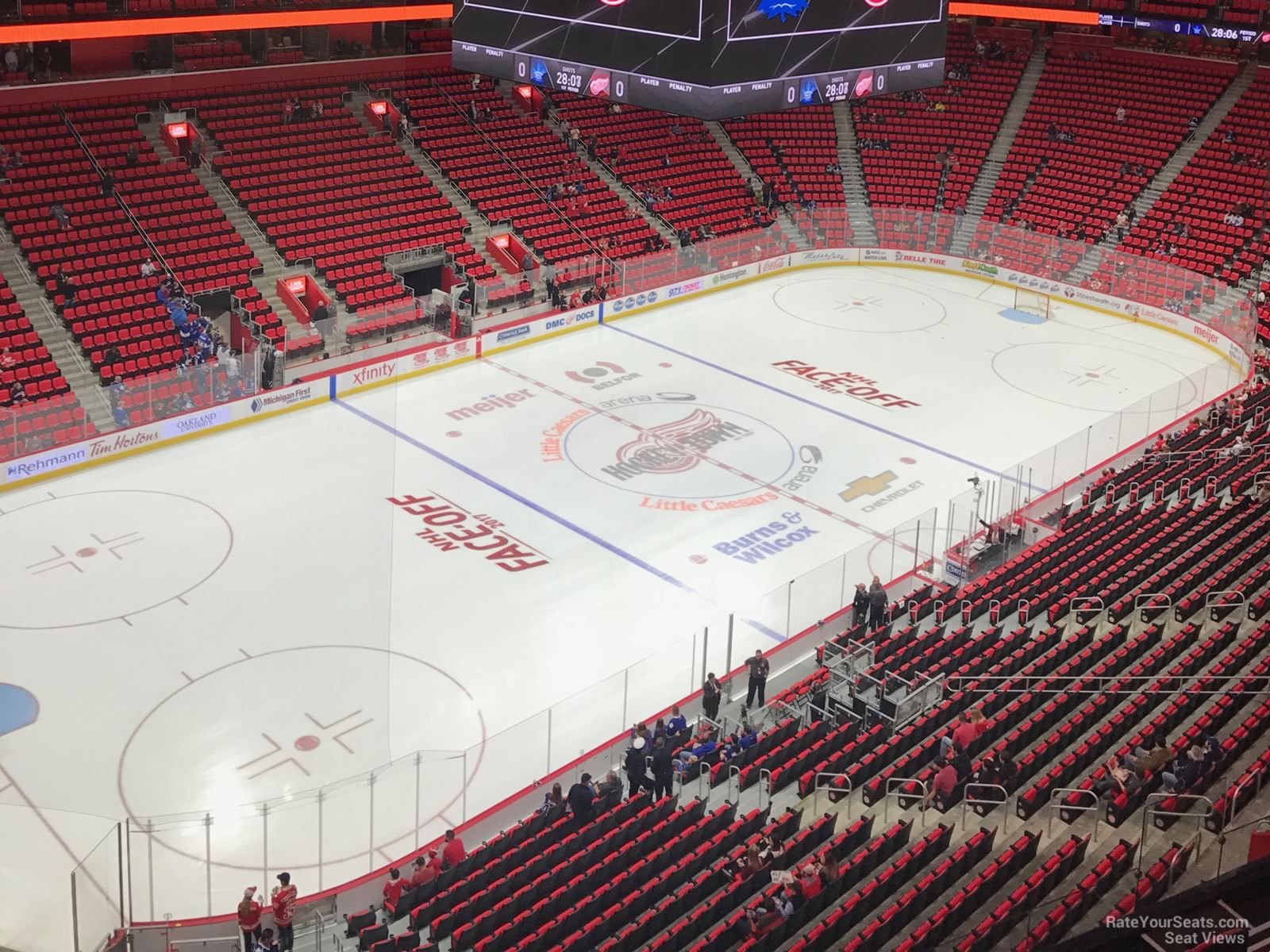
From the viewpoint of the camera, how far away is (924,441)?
26.5 metres

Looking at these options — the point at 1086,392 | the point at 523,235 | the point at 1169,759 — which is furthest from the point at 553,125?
the point at 1169,759

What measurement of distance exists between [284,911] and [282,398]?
15.3m

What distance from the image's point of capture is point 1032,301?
35531mm

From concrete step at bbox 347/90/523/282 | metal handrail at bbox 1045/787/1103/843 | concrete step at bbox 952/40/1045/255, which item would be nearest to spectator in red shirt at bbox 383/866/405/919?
metal handrail at bbox 1045/787/1103/843

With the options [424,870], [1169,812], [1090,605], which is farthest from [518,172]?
[1169,812]

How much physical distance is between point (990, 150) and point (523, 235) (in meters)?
15.3

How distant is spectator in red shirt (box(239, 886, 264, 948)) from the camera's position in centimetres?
1289

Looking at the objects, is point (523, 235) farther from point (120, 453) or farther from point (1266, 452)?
point (1266, 452)

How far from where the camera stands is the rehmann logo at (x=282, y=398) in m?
26.4

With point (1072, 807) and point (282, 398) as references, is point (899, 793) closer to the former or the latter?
point (1072, 807)

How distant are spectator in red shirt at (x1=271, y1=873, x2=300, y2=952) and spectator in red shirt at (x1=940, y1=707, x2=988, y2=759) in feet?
22.8

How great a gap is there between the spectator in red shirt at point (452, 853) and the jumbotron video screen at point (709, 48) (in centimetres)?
1011

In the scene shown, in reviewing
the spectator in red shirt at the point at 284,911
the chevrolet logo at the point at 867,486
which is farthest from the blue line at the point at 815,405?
the spectator in red shirt at the point at 284,911

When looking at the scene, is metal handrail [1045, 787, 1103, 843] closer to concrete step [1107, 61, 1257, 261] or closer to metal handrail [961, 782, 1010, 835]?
metal handrail [961, 782, 1010, 835]
